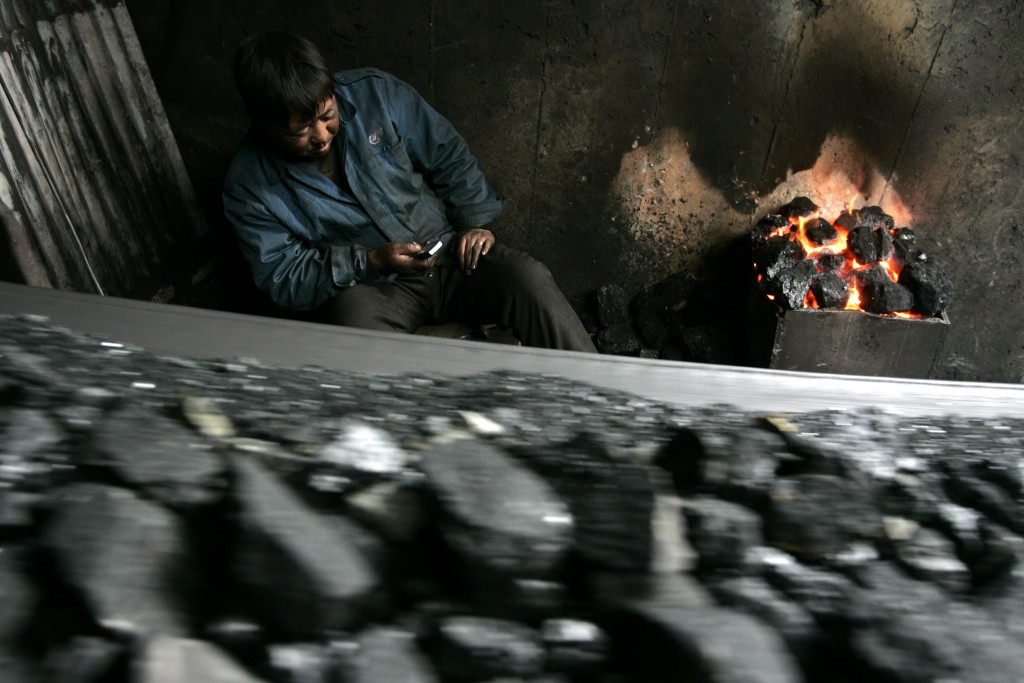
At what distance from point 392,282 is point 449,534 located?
1568 mm

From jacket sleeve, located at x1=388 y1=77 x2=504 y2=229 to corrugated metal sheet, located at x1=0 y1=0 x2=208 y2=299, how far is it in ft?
3.25

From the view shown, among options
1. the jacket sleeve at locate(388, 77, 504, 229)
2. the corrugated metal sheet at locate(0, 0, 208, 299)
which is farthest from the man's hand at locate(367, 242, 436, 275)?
the corrugated metal sheet at locate(0, 0, 208, 299)

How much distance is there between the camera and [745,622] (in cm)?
66

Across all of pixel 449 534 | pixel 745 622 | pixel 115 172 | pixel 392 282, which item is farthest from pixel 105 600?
pixel 115 172

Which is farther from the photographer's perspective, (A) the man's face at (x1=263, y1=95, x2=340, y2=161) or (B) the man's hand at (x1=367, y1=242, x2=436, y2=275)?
(B) the man's hand at (x1=367, y1=242, x2=436, y2=275)

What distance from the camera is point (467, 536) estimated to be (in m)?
0.69

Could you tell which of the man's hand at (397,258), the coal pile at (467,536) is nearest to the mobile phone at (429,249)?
the man's hand at (397,258)

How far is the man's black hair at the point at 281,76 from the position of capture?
1.78 m

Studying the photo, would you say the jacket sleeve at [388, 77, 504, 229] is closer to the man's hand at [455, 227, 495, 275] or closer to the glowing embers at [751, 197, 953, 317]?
the man's hand at [455, 227, 495, 275]

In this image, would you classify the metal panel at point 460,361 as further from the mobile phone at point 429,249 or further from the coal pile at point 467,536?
the mobile phone at point 429,249

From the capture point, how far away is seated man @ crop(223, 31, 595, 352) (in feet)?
6.77

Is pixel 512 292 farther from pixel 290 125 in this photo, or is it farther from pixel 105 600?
pixel 105 600

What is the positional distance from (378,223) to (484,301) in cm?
39

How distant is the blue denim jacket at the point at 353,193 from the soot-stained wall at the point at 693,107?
39cm
